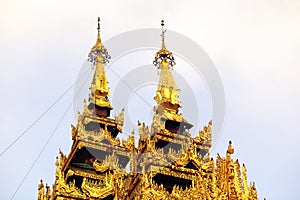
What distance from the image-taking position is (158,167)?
25.3 metres

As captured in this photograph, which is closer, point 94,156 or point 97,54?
point 94,156

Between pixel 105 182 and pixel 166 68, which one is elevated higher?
pixel 166 68

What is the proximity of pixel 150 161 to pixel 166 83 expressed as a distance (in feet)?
17.9

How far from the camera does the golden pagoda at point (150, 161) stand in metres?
23.4

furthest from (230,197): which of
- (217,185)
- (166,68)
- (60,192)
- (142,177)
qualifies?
(166,68)

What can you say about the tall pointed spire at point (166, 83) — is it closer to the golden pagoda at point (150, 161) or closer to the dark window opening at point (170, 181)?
the golden pagoda at point (150, 161)

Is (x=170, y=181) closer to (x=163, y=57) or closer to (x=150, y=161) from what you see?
(x=150, y=161)

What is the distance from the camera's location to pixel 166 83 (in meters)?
29.8

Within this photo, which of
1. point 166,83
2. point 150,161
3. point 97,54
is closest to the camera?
point 150,161

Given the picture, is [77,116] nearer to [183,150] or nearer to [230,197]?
[183,150]

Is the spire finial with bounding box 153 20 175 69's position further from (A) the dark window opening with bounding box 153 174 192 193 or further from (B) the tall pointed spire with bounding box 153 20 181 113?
(A) the dark window opening with bounding box 153 174 192 193

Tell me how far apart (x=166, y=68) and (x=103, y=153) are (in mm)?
4863

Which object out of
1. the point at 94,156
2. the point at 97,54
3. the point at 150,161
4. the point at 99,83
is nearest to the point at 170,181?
the point at 150,161

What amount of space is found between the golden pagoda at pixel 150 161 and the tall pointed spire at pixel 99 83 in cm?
5
